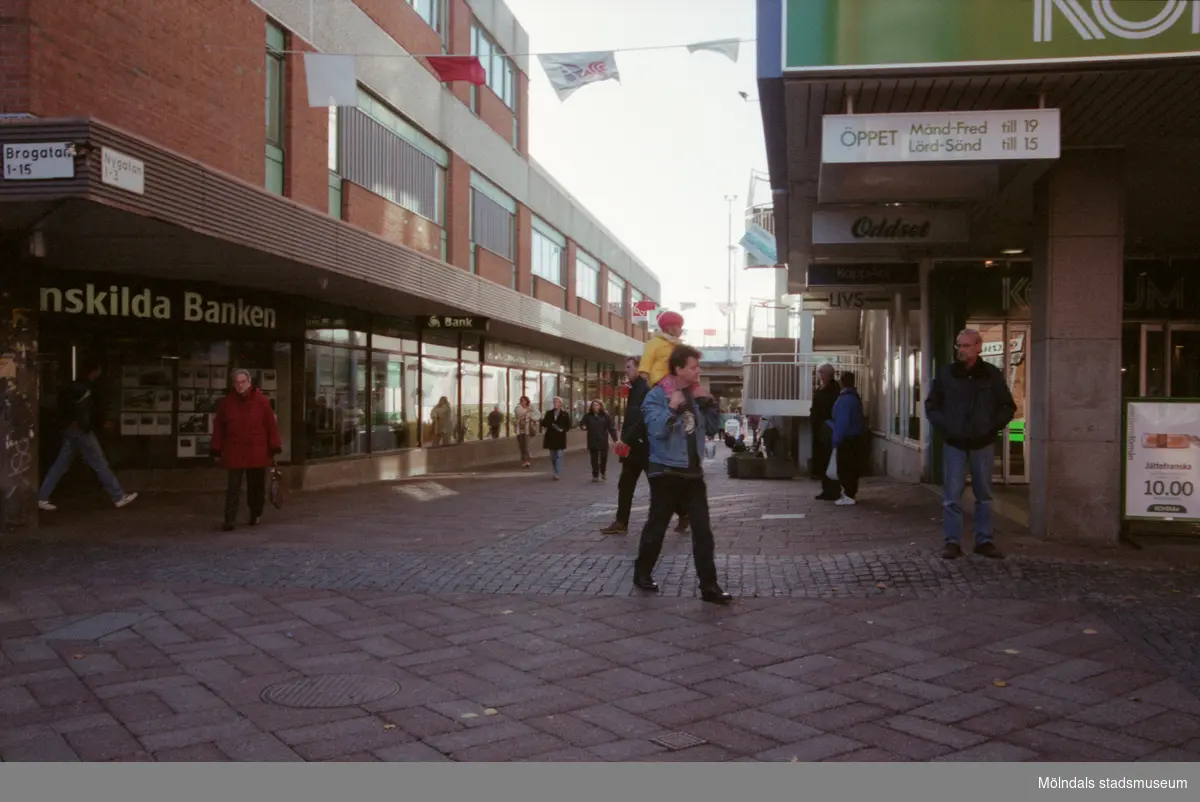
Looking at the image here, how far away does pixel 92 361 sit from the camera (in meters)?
14.0

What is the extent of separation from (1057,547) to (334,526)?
23.7ft

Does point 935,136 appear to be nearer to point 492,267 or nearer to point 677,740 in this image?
point 677,740

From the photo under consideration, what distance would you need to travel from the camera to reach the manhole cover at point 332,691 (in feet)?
15.4

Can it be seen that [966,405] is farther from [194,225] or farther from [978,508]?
[194,225]

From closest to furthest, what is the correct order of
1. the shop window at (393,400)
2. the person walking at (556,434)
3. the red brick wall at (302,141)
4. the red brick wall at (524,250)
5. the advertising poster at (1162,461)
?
the advertising poster at (1162,461), the red brick wall at (302,141), the person walking at (556,434), the shop window at (393,400), the red brick wall at (524,250)

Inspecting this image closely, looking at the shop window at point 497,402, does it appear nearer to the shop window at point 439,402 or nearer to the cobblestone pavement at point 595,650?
the shop window at point 439,402

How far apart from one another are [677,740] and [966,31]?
17.8 feet

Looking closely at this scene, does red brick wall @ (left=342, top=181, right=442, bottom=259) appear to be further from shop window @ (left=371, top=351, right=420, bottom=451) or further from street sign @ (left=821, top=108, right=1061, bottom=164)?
street sign @ (left=821, top=108, right=1061, bottom=164)

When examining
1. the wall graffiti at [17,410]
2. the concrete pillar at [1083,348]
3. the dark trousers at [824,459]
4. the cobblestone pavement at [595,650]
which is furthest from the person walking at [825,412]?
the wall graffiti at [17,410]

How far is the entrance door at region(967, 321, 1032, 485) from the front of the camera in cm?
1430

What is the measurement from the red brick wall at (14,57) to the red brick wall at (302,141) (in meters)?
5.20

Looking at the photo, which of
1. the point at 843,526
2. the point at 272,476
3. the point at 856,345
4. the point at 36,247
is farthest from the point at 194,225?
the point at 856,345

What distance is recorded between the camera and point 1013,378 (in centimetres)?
1455

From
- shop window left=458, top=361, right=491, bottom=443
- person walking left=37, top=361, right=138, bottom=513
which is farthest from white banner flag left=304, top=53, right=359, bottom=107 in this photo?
shop window left=458, top=361, right=491, bottom=443
